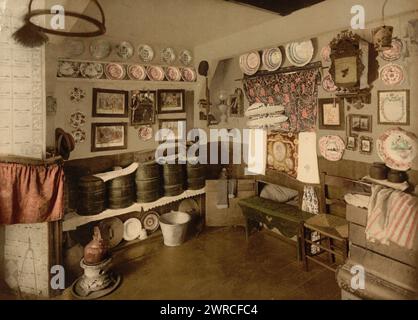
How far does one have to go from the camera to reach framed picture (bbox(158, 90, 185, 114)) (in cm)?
586

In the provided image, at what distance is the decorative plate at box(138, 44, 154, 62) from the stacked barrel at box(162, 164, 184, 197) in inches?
76.6

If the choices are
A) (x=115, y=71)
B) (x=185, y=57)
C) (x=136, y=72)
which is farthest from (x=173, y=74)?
(x=115, y=71)

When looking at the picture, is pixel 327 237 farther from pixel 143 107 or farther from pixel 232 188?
pixel 143 107

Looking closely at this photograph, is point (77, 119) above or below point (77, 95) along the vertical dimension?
below

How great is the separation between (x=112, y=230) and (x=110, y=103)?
2.12 meters

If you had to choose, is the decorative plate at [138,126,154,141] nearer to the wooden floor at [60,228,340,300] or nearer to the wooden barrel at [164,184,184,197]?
the wooden barrel at [164,184,184,197]

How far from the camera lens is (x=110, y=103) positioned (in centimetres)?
523

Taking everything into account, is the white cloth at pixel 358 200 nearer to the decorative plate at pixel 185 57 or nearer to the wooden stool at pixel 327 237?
the wooden stool at pixel 327 237

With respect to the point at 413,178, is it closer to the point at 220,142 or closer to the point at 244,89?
the point at 244,89

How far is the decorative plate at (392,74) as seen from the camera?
3.65 metres

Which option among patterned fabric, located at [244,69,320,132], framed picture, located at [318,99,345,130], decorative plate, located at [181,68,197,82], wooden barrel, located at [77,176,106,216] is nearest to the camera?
framed picture, located at [318,99,345,130]

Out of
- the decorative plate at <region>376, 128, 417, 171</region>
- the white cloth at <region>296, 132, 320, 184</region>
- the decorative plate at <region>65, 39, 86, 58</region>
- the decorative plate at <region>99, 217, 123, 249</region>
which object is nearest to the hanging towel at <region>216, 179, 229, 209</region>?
the white cloth at <region>296, 132, 320, 184</region>

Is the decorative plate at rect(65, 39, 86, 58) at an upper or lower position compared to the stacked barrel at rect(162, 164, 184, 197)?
upper
